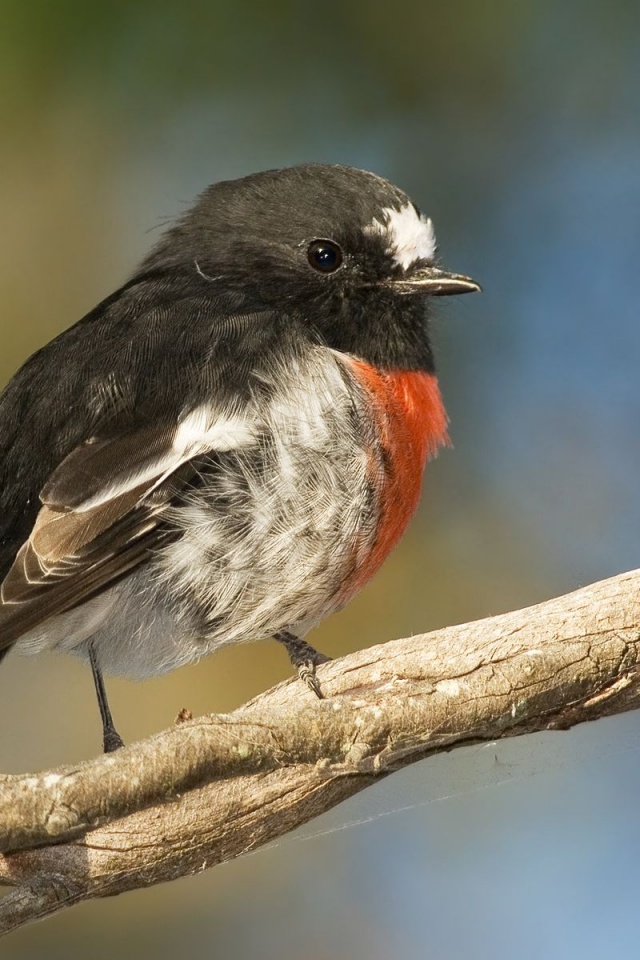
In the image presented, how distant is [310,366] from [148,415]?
403 mm

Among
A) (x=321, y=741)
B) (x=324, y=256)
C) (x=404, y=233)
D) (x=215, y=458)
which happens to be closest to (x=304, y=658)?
(x=215, y=458)

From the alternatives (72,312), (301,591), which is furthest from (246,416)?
(72,312)

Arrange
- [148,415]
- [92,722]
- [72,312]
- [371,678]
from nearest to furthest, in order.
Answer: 1. [371,678]
2. [148,415]
3. [92,722]
4. [72,312]

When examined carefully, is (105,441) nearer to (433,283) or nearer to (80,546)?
(80,546)

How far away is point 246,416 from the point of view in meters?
2.92

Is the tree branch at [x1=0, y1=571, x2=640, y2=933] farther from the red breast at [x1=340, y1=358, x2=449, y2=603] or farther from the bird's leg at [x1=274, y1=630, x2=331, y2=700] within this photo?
the red breast at [x1=340, y1=358, x2=449, y2=603]

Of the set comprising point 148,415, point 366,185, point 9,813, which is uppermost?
point 366,185

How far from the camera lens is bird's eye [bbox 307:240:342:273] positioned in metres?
3.27

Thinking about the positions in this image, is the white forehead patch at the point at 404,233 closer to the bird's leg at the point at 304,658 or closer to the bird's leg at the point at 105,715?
the bird's leg at the point at 304,658

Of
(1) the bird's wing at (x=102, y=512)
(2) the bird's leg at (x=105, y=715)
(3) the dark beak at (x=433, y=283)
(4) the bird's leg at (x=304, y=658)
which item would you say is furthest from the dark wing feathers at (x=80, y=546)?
(3) the dark beak at (x=433, y=283)

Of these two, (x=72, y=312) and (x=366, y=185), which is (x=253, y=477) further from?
(x=72, y=312)

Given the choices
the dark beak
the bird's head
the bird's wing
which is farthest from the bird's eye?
the bird's wing

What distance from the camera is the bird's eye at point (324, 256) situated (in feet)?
10.7

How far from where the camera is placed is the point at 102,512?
8.99 feet
